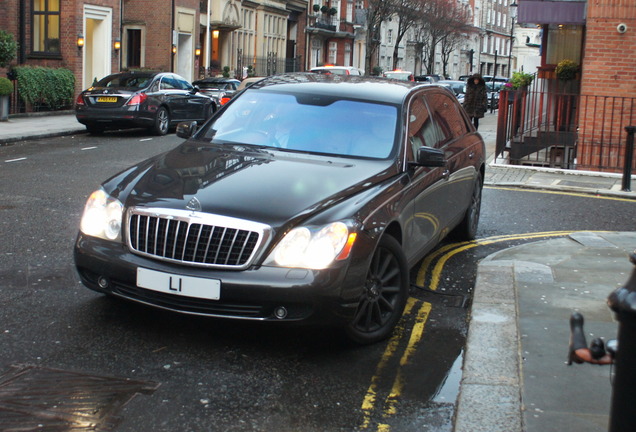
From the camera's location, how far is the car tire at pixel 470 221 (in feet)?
27.7

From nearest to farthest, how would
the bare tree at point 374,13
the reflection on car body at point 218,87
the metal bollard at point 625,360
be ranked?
1. the metal bollard at point 625,360
2. the reflection on car body at point 218,87
3. the bare tree at point 374,13

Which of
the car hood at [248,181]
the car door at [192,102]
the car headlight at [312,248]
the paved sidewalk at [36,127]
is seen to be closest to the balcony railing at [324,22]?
the paved sidewalk at [36,127]

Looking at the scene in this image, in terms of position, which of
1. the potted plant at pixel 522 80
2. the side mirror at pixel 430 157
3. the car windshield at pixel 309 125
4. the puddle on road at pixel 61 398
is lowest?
the puddle on road at pixel 61 398

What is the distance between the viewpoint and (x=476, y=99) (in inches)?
979

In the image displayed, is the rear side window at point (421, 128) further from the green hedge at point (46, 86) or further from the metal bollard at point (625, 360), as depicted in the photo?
the green hedge at point (46, 86)

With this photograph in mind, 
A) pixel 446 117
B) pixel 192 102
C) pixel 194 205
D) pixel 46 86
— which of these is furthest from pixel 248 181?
pixel 46 86

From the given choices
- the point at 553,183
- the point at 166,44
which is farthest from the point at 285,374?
the point at 166,44

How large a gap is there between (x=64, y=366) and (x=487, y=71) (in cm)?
10973

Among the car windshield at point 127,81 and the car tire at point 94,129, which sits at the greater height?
the car windshield at point 127,81

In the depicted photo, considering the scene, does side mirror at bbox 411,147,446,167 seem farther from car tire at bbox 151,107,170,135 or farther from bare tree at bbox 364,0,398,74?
bare tree at bbox 364,0,398,74

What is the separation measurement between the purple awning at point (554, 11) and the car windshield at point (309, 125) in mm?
12473

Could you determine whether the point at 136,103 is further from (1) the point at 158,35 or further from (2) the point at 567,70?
(1) the point at 158,35

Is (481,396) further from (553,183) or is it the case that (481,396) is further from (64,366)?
(553,183)

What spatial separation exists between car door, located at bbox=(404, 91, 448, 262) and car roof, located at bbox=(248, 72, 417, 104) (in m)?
0.17
